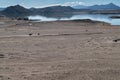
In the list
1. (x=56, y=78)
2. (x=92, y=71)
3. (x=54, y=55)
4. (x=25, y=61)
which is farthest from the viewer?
(x=54, y=55)

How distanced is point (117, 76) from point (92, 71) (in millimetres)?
1270

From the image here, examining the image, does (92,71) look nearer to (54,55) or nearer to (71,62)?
(71,62)

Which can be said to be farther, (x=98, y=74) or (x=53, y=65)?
(x=53, y=65)

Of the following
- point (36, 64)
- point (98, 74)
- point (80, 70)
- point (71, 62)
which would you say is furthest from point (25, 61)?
point (98, 74)

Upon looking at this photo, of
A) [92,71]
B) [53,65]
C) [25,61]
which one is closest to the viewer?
[92,71]

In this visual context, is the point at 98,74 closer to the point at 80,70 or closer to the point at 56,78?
the point at 80,70

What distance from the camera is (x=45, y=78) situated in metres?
11.9

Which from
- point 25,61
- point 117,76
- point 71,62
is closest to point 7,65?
point 25,61

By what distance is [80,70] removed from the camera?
1321 centimetres

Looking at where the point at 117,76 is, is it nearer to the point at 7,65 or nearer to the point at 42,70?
the point at 42,70

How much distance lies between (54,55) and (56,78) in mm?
5964

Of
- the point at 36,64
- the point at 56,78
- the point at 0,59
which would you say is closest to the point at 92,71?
the point at 56,78

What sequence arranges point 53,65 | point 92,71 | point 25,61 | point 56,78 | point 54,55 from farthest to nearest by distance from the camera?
point 54,55
point 25,61
point 53,65
point 92,71
point 56,78

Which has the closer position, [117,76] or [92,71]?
[117,76]
